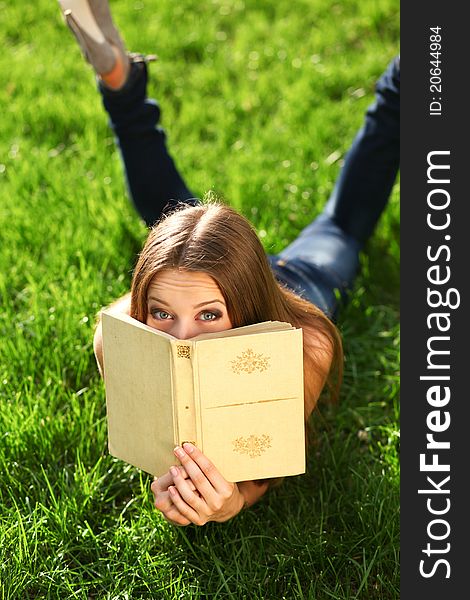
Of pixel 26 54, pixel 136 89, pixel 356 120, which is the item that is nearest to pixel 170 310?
pixel 136 89

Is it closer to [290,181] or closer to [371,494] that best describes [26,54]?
[290,181]

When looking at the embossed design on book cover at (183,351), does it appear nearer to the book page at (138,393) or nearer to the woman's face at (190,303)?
the book page at (138,393)

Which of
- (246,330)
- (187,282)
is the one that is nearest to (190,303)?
(187,282)

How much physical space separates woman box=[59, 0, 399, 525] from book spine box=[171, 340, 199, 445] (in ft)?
0.09

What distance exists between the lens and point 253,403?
2029mm

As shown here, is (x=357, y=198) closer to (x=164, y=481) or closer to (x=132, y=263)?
(x=132, y=263)

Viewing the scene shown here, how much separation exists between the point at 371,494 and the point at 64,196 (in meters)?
1.67

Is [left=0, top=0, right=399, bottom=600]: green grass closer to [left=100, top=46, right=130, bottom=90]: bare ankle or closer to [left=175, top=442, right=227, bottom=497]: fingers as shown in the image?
[left=175, top=442, right=227, bottom=497]: fingers

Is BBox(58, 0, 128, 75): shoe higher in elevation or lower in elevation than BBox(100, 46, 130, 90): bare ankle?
higher

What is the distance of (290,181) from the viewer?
359cm

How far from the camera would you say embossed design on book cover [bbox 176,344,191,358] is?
1933mm

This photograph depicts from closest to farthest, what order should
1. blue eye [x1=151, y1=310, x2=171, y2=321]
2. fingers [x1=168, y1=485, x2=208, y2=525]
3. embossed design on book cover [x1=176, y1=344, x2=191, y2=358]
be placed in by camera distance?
1. embossed design on book cover [x1=176, y1=344, x2=191, y2=358]
2. fingers [x1=168, y1=485, x2=208, y2=525]
3. blue eye [x1=151, y1=310, x2=171, y2=321]

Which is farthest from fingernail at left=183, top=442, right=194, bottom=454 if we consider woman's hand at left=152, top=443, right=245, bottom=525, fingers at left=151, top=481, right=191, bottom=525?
fingers at left=151, top=481, right=191, bottom=525

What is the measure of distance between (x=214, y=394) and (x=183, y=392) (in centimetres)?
6
